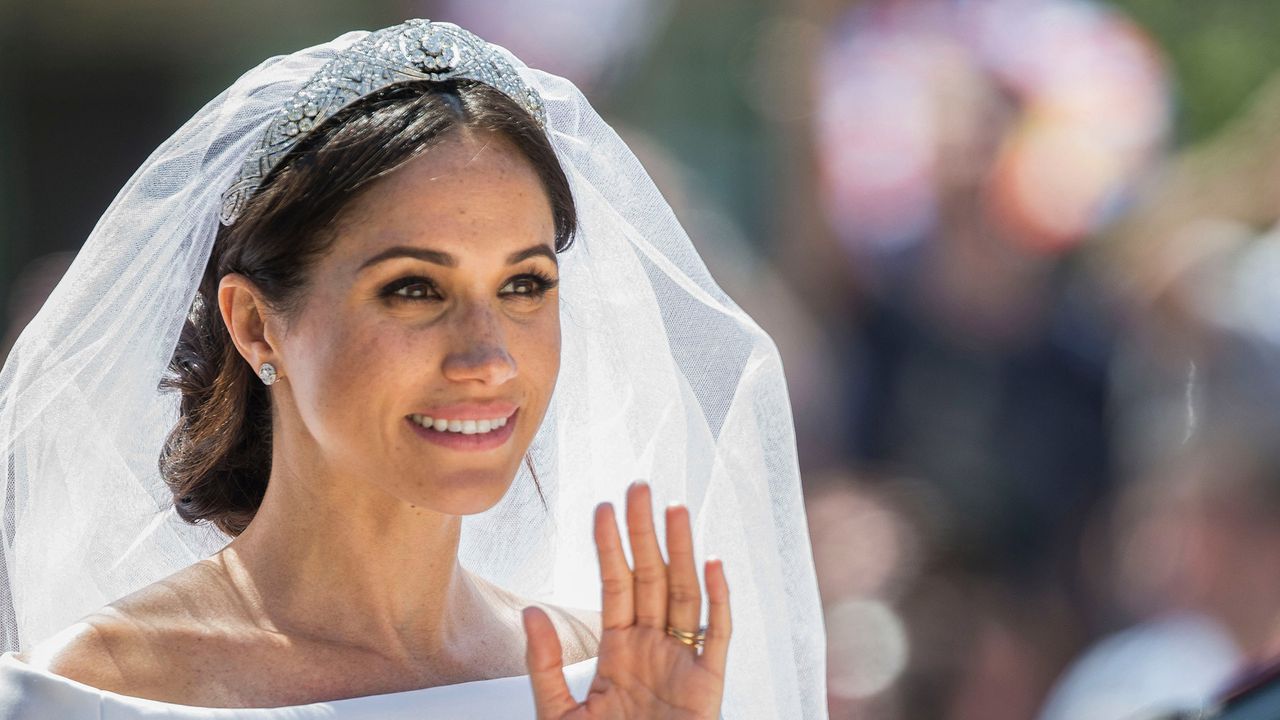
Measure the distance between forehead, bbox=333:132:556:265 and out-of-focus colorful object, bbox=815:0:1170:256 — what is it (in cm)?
216

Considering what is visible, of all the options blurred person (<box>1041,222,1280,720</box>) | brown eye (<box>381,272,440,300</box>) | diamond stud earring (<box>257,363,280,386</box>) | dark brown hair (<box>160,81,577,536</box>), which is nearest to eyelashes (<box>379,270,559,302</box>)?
brown eye (<box>381,272,440,300</box>)

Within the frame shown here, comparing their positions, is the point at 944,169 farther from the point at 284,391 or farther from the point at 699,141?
the point at 284,391

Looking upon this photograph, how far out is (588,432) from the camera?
278 centimetres

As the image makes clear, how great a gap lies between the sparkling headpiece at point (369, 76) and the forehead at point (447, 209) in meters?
0.12

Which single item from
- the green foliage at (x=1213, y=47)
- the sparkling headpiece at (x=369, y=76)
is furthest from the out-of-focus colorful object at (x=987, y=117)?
the sparkling headpiece at (x=369, y=76)

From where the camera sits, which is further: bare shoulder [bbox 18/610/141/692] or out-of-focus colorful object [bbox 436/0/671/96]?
out-of-focus colorful object [bbox 436/0/671/96]

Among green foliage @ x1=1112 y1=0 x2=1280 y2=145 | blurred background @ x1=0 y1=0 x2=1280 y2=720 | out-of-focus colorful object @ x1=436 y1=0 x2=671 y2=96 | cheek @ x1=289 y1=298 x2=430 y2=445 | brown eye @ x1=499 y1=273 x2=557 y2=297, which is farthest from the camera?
green foliage @ x1=1112 y1=0 x2=1280 y2=145

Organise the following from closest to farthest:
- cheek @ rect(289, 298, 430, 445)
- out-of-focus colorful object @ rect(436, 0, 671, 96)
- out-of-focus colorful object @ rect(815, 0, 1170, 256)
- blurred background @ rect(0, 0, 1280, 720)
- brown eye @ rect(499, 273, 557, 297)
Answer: cheek @ rect(289, 298, 430, 445) → brown eye @ rect(499, 273, 557, 297) → blurred background @ rect(0, 0, 1280, 720) → out-of-focus colorful object @ rect(815, 0, 1170, 256) → out-of-focus colorful object @ rect(436, 0, 671, 96)

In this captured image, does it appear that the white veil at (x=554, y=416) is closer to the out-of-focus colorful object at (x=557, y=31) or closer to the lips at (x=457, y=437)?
the lips at (x=457, y=437)

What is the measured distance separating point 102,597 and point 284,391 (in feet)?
1.56

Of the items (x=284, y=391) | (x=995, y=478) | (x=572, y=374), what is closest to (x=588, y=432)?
(x=572, y=374)

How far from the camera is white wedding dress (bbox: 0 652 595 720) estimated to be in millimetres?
2162

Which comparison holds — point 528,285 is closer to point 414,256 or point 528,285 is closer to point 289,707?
point 414,256

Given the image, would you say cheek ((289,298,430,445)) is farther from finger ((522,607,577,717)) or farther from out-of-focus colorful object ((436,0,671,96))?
out-of-focus colorful object ((436,0,671,96))
